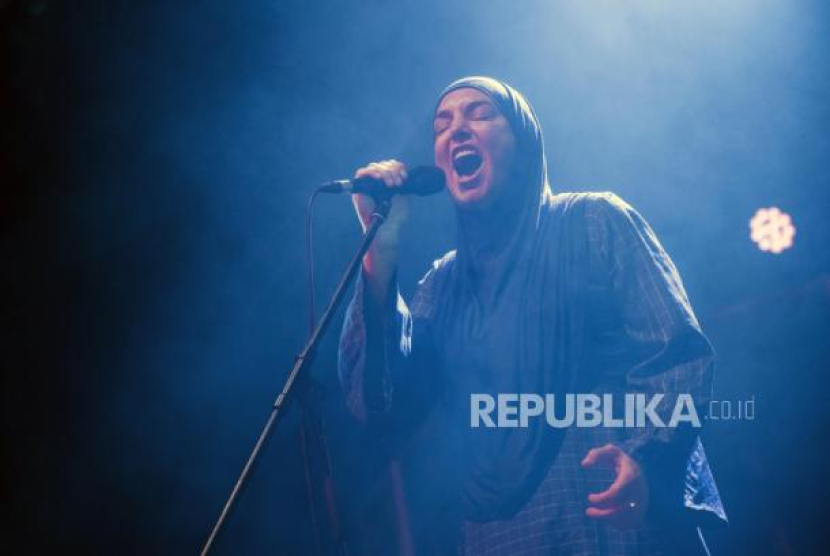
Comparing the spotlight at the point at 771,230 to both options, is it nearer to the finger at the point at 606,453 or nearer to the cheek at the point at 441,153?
the cheek at the point at 441,153

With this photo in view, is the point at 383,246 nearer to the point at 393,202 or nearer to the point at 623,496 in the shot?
the point at 393,202

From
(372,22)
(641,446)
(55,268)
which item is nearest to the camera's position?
(641,446)

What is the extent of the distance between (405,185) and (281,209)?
3.17ft

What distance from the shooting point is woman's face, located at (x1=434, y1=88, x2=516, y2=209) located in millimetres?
1951

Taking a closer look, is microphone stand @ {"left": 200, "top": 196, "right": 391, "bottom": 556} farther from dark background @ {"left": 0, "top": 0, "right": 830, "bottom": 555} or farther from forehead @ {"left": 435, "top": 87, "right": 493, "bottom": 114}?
dark background @ {"left": 0, "top": 0, "right": 830, "bottom": 555}

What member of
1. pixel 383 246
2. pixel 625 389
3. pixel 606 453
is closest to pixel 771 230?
pixel 625 389

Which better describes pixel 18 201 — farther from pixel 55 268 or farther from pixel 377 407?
pixel 377 407

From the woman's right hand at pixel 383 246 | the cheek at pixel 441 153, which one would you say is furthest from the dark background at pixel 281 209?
the woman's right hand at pixel 383 246

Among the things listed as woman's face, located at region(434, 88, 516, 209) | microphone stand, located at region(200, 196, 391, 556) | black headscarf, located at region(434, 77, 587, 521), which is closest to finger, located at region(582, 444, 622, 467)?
black headscarf, located at region(434, 77, 587, 521)

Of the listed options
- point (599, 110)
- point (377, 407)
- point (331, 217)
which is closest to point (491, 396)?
point (377, 407)

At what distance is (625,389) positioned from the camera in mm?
1598

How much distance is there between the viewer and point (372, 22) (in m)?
2.49

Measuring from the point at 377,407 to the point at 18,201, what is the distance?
1.36m

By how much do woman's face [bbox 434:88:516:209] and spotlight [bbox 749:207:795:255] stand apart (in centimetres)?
97
